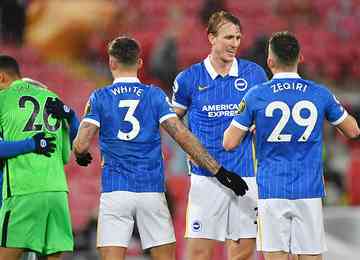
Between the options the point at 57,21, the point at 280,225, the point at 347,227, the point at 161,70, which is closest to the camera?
the point at 280,225

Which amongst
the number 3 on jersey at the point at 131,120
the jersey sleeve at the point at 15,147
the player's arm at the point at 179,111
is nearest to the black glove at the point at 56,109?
the jersey sleeve at the point at 15,147

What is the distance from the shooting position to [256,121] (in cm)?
650

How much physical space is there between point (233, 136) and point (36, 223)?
4.54 ft

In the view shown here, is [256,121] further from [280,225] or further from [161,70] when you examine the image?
[161,70]

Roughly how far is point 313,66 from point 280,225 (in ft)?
32.9

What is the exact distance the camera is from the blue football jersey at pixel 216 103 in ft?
23.6

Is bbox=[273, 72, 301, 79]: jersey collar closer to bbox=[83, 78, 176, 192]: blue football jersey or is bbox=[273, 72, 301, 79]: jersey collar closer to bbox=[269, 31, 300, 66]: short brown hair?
bbox=[269, 31, 300, 66]: short brown hair

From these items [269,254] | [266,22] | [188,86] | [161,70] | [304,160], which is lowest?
[269,254]

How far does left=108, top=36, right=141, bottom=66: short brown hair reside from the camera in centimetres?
672

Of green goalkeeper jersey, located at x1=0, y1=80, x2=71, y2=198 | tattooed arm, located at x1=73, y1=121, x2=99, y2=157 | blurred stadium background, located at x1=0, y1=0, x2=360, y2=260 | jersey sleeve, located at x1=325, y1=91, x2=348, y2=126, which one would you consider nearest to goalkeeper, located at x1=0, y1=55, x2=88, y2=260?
green goalkeeper jersey, located at x1=0, y1=80, x2=71, y2=198

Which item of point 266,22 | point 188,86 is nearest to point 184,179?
point 266,22

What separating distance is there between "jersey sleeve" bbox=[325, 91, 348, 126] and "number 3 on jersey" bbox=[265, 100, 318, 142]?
4.7 inches

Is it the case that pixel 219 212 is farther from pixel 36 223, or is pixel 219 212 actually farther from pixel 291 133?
pixel 36 223

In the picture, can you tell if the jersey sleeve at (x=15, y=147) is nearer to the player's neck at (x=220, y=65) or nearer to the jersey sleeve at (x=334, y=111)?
the player's neck at (x=220, y=65)
